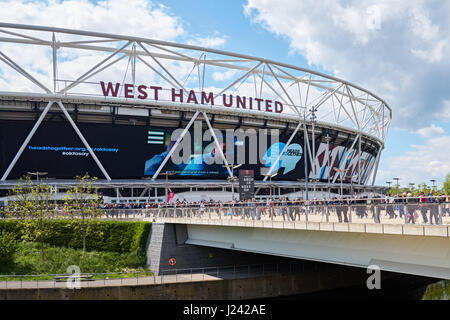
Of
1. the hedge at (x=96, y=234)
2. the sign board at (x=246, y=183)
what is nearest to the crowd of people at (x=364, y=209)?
the sign board at (x=246, y=183)

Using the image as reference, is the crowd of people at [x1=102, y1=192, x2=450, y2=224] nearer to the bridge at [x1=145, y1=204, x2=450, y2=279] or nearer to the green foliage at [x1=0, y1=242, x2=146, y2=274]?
the bridge at [x1=145, y1=204, x2=450, y2=279]

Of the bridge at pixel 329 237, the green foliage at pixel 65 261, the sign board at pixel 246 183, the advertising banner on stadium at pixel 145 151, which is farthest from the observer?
A: the advertising banner on stadium at pixel 145 151

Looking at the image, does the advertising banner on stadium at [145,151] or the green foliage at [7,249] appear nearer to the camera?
the green foliage at [7,249]

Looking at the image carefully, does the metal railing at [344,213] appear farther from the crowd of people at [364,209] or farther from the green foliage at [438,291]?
the green foliage at [438,291]

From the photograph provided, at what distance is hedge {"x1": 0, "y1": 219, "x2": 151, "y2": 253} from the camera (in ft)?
116

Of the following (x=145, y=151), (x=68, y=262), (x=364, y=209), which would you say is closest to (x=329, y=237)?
(x=364, y=209)

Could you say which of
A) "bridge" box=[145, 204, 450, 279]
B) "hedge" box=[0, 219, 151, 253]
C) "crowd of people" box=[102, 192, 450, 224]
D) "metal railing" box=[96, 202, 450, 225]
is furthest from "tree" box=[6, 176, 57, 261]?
"crowd of people" box=[102, 192, 450, 224]

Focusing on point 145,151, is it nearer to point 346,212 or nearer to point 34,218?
point 34,218

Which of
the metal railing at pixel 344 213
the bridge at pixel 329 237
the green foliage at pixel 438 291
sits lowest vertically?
the green foliage at pixel 438 291

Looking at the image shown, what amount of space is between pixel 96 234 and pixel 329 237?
21.3 metres

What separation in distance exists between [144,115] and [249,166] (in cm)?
1747

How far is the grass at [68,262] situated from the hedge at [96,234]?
711 millimetres

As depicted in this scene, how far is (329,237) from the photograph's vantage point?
69.3 feet

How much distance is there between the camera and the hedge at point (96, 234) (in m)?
35.3
